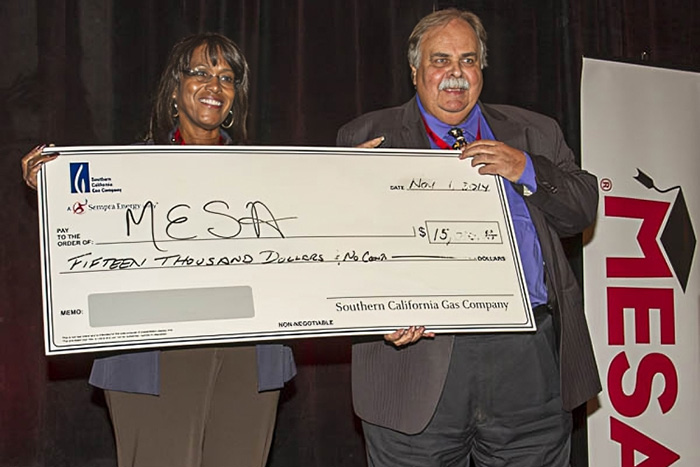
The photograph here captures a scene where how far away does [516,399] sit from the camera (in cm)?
189

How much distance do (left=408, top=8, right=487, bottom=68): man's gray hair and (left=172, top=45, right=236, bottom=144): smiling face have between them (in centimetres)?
46

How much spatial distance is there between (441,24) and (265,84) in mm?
1386

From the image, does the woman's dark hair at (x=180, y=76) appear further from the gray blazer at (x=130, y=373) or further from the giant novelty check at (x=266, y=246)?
Result: the gray blazer at (x=130, y=373)

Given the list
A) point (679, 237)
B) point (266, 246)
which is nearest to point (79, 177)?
point (266, 246)

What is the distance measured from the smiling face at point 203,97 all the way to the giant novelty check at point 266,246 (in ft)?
0.44

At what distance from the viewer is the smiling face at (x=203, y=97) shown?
2.02m

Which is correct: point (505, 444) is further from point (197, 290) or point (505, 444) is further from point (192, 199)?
point (192, 199)

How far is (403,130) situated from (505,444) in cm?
79

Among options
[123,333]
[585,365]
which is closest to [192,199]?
[123,333]

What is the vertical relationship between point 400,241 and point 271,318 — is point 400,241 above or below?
above

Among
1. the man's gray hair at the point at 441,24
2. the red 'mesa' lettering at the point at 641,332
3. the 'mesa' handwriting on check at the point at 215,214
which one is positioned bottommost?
the red 'mesa' lettering at the point at 641,332

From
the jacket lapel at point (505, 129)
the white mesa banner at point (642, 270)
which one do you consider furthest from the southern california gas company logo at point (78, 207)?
the white mesa banner at point (642, 270)

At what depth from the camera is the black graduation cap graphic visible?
3.55 meters

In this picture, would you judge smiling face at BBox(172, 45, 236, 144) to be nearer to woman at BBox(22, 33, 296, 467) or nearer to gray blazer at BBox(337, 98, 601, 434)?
woman at BBox(22, 33, 296, 467)
